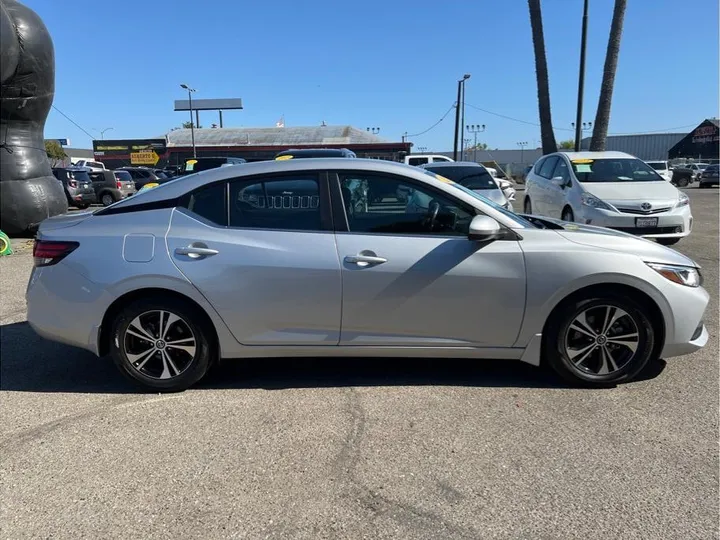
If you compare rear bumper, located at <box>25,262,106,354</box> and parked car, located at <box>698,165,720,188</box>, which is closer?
rear bumper, located at <box>25,262,106,354</box>

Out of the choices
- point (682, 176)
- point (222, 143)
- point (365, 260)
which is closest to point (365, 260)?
point (365, 260)

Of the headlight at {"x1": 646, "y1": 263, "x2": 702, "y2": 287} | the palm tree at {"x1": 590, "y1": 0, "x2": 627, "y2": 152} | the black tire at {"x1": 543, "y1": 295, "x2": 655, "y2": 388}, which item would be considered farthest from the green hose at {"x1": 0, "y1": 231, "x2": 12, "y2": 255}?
the palm tree at {"x1": 590, "y1": 0, "x2": 627, "y2": 152}

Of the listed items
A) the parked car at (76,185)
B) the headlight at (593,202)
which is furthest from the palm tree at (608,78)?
the parked car at (76,185)

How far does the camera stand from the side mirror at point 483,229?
11.5 feet

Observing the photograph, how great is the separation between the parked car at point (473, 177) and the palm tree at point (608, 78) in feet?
23.4

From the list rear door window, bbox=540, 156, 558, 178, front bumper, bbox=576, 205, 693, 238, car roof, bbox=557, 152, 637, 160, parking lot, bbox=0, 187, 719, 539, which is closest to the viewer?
parking lot, bbox=0, 187, 719, 539

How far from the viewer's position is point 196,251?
A: 3676mm

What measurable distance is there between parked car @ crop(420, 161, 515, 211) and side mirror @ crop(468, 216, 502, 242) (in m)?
6.52

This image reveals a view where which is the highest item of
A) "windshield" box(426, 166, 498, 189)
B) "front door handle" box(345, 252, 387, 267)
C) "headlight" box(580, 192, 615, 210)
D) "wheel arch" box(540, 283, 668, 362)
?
"windshield" box(426, 166, 498, 189)

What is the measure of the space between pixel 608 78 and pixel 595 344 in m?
15.8

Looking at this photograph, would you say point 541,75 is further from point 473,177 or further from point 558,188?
point 558,188

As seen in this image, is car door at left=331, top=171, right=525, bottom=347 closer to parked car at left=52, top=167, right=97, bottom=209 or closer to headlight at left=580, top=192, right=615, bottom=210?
headlight at left=580, top=192, right=615, bottom=210

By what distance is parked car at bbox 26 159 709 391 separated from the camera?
362cm

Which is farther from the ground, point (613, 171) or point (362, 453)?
point (613, 171)
